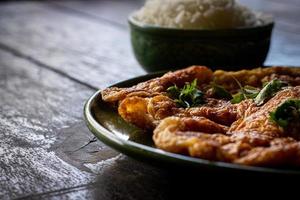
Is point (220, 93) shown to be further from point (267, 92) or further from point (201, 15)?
point (201, 15)

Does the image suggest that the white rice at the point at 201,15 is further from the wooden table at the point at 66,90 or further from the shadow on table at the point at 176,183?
the shadow on table at the point at 176,183

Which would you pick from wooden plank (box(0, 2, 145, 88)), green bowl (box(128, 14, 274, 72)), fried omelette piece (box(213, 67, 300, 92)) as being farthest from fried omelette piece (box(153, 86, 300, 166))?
wooden plank (box(0, 2, 145, 88))

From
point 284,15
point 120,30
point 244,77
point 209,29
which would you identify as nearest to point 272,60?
point 209,29

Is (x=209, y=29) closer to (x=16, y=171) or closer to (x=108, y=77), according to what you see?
(x=108, y=77)

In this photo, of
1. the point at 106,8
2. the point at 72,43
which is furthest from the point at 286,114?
the point at 106,8

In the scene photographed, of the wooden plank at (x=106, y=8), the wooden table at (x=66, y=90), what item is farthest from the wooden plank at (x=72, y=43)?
the wooden plank at (x=106, y=8)

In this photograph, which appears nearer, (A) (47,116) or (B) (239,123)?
(B) (239,123)
